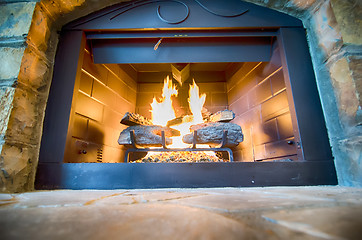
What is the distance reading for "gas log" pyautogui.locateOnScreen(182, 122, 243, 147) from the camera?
1.55 metres

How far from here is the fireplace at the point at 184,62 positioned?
3.51 feet

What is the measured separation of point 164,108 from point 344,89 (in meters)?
1.62

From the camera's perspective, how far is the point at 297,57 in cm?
133

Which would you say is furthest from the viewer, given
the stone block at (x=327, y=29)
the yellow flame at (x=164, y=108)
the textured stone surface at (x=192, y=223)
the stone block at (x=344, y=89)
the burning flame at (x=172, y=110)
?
the yellow flame at (x=164, y=108)

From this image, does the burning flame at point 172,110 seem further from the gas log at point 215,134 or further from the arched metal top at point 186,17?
the arched metal top at point 186,17

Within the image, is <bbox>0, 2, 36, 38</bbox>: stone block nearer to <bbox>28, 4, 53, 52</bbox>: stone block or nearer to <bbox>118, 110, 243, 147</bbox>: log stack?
<bbox>28, 4, 53, 52</bbox>: stone block

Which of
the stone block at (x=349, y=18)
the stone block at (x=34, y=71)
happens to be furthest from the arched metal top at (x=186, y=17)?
the stone block at (x=34, y=71)

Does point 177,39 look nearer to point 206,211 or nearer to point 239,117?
point 239,117

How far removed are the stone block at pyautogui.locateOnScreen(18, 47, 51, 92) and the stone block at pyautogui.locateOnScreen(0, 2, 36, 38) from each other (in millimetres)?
127

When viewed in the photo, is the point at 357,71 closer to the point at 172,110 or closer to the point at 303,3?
the point at 303,3

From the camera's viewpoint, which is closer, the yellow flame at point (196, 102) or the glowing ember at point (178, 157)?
the glowing ember at point (178, 157)

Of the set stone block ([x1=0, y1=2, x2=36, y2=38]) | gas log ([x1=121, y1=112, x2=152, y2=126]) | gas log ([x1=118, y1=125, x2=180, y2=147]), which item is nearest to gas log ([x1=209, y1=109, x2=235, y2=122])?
gas log ([x1=118, y1=125, x2=180, y2=147])

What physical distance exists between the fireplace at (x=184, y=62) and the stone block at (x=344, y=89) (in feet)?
0.42

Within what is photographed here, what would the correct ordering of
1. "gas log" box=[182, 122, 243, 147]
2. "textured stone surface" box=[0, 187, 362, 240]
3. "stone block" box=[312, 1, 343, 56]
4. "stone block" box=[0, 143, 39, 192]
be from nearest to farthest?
"textured stone surface" box=[0, 187, 362, 240], "stone block" box=[0, 143, 39, 192], "stone block" box=[312, 1, 343, 56], "gas log" box=[182, 122, 243, 147]
